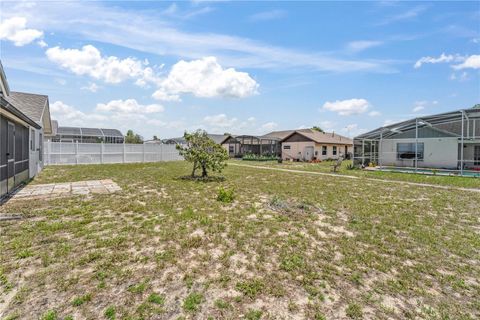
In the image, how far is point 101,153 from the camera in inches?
811

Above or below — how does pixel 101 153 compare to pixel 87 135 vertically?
below

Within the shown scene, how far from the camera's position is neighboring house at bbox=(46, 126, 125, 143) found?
125 ft

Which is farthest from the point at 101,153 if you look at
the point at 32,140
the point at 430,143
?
the point at 430,143

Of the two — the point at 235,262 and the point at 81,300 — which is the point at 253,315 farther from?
the point at 81,300

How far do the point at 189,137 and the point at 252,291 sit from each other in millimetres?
9994

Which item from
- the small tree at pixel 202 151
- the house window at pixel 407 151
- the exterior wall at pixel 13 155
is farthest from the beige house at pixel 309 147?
the exterior wall at pixel 13 155

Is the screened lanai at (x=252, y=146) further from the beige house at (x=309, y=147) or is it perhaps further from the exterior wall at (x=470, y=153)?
the exterior wall at (x=470, y=153)

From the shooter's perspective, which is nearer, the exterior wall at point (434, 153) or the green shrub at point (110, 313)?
the green shrub at point (110, 313)

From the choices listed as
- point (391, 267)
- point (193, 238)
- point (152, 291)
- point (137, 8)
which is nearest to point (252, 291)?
point (152, 291)

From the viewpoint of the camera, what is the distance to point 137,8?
861 cm

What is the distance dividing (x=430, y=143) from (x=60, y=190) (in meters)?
23.9

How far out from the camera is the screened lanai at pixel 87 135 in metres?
38.2

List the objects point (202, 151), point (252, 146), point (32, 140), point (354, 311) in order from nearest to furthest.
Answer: point (354, 311) < point (202, 151) < point (32, 140) < point (252, 146)

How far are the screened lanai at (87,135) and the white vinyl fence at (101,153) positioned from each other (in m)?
20.9
